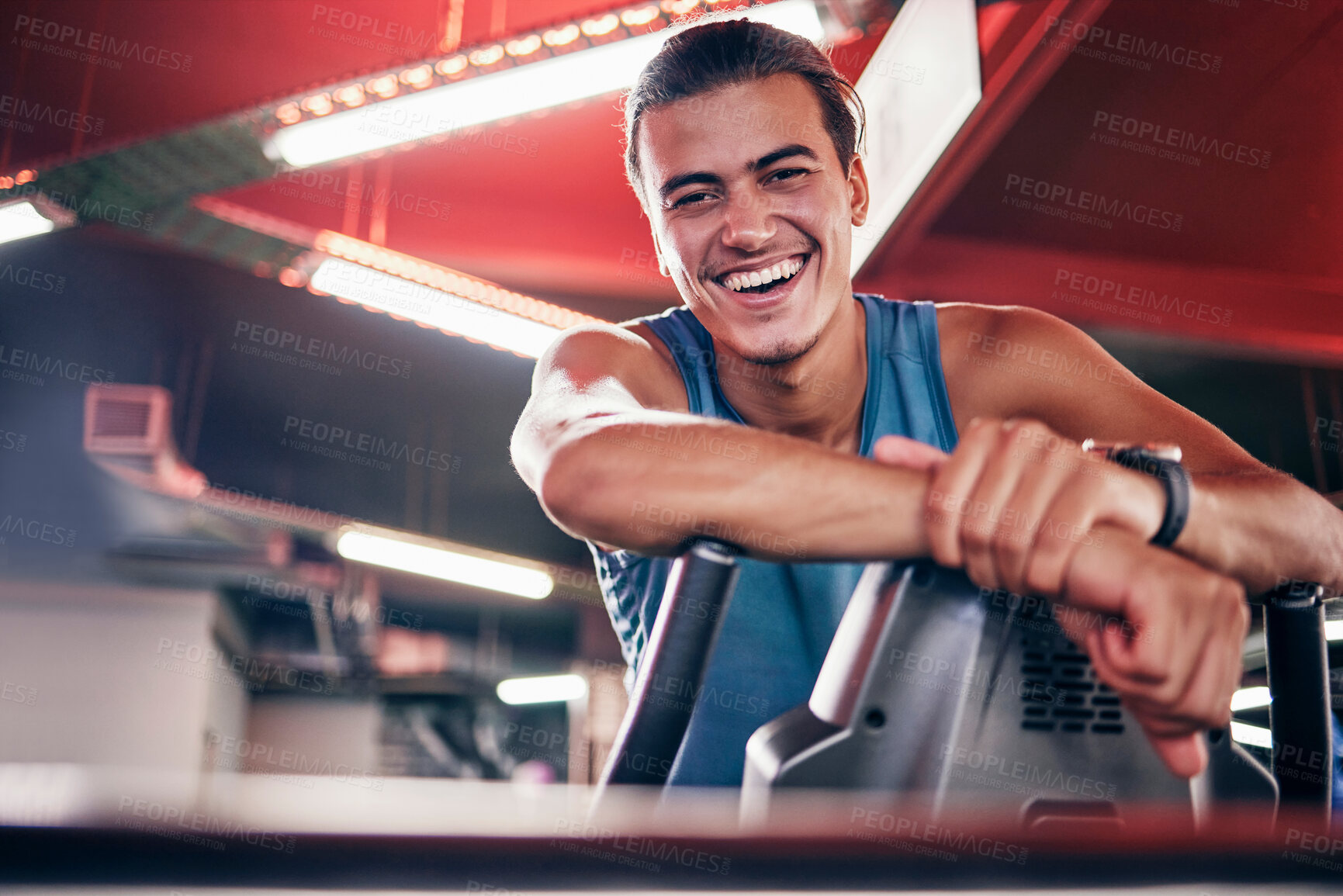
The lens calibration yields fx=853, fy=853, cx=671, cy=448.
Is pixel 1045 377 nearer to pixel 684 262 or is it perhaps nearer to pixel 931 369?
pixel 931 369

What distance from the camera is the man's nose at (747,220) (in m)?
1.23

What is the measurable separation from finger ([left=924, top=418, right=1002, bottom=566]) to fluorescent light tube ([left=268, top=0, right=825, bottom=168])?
1253mm

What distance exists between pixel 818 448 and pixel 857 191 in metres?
0.84

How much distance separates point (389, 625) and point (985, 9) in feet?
34.9

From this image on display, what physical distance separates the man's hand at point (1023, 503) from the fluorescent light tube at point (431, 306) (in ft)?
6.49

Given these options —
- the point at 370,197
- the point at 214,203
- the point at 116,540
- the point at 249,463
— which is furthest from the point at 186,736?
the point at 214,203

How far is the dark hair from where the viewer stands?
1252 millimetres

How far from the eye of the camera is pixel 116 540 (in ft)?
19.2

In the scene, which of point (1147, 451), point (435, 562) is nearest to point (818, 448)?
point (1147, 451)

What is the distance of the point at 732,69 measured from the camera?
1254 mm

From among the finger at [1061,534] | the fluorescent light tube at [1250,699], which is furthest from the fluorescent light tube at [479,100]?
the fluorescent light tube at [1250,699]

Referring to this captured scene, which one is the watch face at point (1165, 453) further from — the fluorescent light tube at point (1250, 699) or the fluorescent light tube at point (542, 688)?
the fluorescent light tube at point (542, 688)

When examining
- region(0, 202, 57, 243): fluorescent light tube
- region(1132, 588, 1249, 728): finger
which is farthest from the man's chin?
region(0, 202, 57, 243): fluorescent light tube

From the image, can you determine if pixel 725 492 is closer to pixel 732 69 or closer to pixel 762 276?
pixel 762 276
